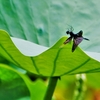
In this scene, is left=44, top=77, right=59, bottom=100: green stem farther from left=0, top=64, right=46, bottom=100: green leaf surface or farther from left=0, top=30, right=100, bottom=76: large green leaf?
left=0, top=64, right=46, bottom=100: green leaf surface

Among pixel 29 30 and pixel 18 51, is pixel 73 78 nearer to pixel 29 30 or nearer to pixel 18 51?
pixel 29 30

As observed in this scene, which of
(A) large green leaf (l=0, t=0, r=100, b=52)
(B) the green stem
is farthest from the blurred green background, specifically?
(B) the green stem

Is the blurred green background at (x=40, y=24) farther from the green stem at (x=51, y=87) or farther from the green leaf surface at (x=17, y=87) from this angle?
the green stem at (x=51, y=87)

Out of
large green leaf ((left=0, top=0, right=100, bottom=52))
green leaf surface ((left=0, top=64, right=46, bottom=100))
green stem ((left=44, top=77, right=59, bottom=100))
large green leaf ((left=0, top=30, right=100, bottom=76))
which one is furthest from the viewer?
green leaf surface ((left=0, top=64, right=46, bottom=100))

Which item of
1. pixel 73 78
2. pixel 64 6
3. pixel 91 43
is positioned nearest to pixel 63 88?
pixel 73 78

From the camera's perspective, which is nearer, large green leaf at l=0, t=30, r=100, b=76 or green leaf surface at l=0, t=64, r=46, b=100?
large green leaf at l=0, t=30, r=100, b=76

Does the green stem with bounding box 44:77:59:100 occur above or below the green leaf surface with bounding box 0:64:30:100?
above

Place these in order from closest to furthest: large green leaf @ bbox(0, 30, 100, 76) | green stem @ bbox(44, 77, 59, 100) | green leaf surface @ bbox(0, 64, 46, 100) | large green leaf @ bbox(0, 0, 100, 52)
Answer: large green leaf @ bbox(0, 30, 100, 76) < green stem @ bbox(44, 77, 59, 100) < large green leaf @ bbox(0, 0, 100, 52) < green leaf surface @ bbox(0, 64, 46, 100)

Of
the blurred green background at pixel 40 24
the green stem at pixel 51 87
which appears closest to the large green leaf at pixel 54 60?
the green stem at pixel 51 87
